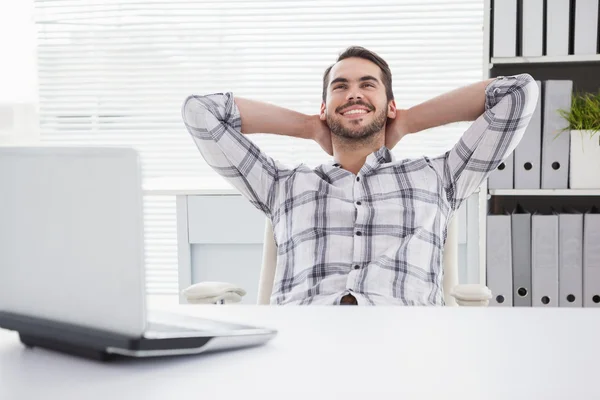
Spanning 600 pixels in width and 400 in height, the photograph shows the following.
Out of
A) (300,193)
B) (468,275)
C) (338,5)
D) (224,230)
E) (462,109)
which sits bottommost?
(468,275)

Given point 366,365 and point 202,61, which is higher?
point 202,61

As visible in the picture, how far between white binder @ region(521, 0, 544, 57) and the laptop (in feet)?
6.41

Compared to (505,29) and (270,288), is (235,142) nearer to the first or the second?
(270,288)

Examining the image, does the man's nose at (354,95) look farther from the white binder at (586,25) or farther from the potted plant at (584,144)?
the white binder at (586,25)

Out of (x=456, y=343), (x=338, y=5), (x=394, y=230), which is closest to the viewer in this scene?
(x=456, y=343)

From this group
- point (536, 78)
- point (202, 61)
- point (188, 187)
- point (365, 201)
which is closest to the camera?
point (365, 201)

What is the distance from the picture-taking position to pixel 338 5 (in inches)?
125

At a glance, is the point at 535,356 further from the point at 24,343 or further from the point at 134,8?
the point at 134,8

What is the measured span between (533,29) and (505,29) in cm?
10

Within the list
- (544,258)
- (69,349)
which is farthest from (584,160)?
(69,349)

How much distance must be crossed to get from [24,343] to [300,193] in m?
1.07

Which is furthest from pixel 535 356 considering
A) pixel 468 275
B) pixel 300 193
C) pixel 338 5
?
pixel 338 5

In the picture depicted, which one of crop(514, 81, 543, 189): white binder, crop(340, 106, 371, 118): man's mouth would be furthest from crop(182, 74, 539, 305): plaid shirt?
crop(514, 81, 543, 189): white binder

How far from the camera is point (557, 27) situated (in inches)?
93.2
